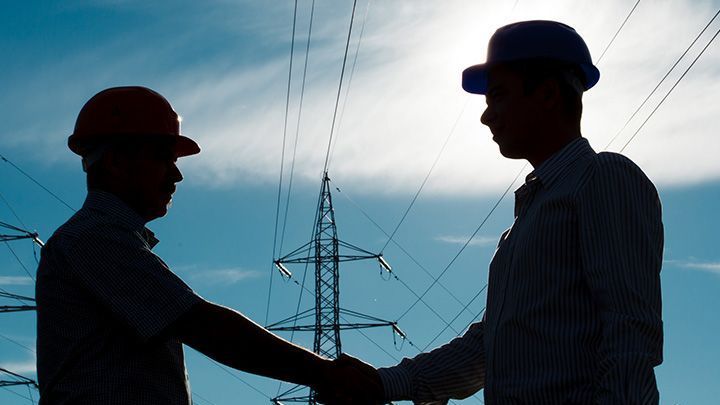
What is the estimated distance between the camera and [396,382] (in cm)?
509

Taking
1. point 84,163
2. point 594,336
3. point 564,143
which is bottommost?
point 594,336

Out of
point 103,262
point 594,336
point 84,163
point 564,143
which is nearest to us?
point 594,336

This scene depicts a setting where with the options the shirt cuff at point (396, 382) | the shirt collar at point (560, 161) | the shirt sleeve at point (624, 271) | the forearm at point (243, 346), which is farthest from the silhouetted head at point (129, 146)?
the shirt sleeve at point (624, 271)

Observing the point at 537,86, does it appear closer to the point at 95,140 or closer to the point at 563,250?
the point at 563,250

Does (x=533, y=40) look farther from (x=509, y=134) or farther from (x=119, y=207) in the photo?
(x=119, y=207)

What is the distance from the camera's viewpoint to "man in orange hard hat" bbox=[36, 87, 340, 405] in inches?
169

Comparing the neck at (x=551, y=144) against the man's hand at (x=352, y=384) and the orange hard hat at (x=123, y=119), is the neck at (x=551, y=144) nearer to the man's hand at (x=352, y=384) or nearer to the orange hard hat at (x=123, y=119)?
the man's hand at (x=352, y=384)

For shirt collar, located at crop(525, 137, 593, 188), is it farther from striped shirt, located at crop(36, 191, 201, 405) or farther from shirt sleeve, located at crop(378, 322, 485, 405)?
striped shirt, located at crop(36, 191, 201, 405)

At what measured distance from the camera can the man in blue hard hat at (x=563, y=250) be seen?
3.47 m

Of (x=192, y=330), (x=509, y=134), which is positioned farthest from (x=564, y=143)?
(x=192, y=330)

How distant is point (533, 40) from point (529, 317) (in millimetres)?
1181

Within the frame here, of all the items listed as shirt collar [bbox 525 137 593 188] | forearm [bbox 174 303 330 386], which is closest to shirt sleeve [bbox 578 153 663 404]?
shirt collar [bbox 525 137 593 188]

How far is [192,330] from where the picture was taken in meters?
4.52

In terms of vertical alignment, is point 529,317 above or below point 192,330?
below
